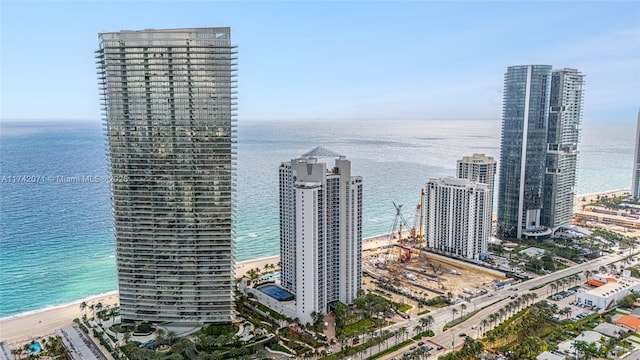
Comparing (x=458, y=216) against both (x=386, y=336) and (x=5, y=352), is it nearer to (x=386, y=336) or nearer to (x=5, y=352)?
(x=386, y=336)

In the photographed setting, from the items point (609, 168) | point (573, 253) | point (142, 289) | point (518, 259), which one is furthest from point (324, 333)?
point (609, 168)

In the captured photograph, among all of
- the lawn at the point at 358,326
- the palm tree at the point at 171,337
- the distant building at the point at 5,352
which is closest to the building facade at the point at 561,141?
the lawn at the point at 358,326

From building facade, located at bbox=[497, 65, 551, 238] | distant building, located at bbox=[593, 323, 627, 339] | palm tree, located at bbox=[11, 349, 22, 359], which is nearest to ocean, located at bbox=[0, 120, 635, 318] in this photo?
palm tree, located at bbox=[11, 349, 22, 359]

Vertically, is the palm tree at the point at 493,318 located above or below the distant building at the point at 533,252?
below

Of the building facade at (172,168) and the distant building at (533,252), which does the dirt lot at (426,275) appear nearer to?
the distant building at (533,252)

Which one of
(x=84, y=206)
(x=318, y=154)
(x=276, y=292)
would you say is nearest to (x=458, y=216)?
(x=318, y=154)

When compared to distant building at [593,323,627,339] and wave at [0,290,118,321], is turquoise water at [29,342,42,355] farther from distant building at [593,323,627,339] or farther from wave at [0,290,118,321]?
distant building at [593,323,627,339]
